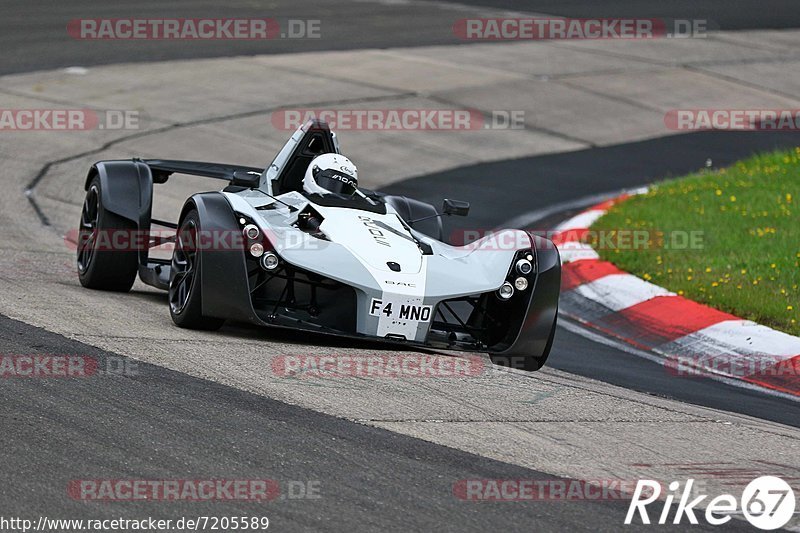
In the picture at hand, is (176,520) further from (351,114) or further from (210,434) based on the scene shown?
(351,114)

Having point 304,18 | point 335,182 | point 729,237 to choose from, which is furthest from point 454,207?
point 304,18

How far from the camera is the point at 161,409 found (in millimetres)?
6129

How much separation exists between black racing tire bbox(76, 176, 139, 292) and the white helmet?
56.1 inches

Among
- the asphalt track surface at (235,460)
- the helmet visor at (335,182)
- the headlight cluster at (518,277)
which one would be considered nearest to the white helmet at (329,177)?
the helmet visor at (335,182)

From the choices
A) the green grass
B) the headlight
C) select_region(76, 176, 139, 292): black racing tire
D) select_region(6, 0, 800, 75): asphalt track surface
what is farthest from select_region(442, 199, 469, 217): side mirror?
select_region(6, 0, 800, 75): asphalt track surface

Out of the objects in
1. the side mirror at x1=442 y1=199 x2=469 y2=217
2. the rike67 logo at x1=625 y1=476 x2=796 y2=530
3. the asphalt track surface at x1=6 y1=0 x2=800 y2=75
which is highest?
the asphalt track surface at x1=6 y1=0 x2=800 y2=75

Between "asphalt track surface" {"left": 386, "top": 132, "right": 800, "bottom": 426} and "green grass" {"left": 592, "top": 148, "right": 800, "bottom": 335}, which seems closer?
"asphalt track surface" {"left": 386, "top": 132, "right": 800, "bottom": 426}

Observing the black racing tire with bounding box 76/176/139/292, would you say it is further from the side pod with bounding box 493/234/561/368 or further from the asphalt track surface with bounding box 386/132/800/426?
the asphalt track surface with bounding box 386/132/800/426

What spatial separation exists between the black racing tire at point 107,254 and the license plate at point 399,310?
253 centimetres

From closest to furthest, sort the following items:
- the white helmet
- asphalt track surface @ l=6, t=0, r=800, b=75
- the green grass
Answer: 1. the white helmet
2. the green grass
3. asphalt track surface @ l=6, t=0, r=800, b=75

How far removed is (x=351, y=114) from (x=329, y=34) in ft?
19.9

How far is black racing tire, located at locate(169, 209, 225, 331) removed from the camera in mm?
7902

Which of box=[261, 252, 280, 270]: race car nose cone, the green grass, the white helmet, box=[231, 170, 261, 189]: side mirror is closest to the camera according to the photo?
box=[261, 252, 280, 270]: race car nose cone

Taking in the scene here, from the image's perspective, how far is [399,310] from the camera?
760 cm
